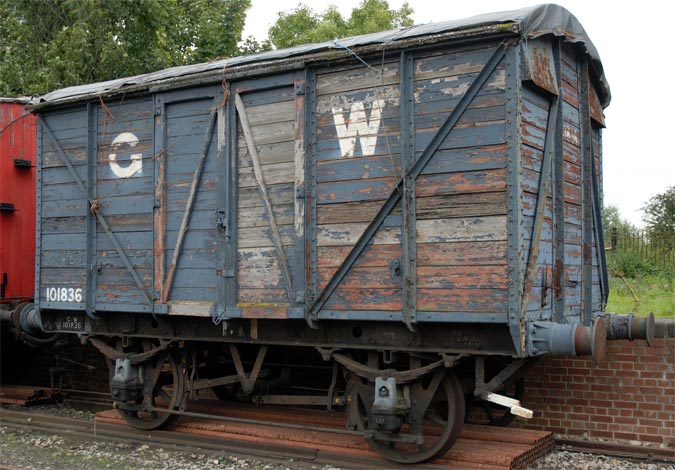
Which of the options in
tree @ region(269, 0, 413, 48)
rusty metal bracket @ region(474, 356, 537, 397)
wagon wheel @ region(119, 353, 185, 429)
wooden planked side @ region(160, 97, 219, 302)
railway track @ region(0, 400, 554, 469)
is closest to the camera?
Answer: rusty metal bracket @ region(474, 356, 537, 397)

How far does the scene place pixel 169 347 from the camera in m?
8.36

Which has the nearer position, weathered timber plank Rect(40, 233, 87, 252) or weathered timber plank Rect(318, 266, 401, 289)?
weathered timber plank Rect(318, 266, 401, 289)

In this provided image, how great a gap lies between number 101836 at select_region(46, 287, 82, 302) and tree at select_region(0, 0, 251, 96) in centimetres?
710

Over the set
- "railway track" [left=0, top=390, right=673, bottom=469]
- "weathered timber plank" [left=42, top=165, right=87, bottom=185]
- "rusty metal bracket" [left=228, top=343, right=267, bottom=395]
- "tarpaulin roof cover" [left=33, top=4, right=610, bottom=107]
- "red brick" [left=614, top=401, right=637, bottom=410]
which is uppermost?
"tarpaulin roof cover" [left=33, top=4, right=610, bottom=107]

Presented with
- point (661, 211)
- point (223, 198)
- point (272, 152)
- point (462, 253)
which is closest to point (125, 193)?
point (223, 198)

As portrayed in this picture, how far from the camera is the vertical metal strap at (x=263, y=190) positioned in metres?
7.22

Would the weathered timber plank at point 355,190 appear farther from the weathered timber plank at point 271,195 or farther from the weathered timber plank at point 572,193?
the weathered timber plank at point 572,193

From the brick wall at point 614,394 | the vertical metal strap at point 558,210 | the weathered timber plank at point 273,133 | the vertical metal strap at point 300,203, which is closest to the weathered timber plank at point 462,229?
the vertical metal strap at point 558,210

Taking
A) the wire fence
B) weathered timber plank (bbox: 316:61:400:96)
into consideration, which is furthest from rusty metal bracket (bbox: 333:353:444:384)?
the wire fence

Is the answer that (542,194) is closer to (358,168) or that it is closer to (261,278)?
(358,168)

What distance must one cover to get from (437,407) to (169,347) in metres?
3.16

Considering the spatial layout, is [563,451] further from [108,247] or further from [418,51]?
[108,247]

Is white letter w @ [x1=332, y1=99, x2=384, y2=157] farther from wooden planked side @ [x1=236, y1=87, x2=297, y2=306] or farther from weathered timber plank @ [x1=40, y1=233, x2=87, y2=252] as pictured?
weathered timber plank @ [x1=40, y1=233, x2=87, y2=252]

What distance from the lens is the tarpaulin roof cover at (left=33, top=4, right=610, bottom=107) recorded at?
6215 millimetres
